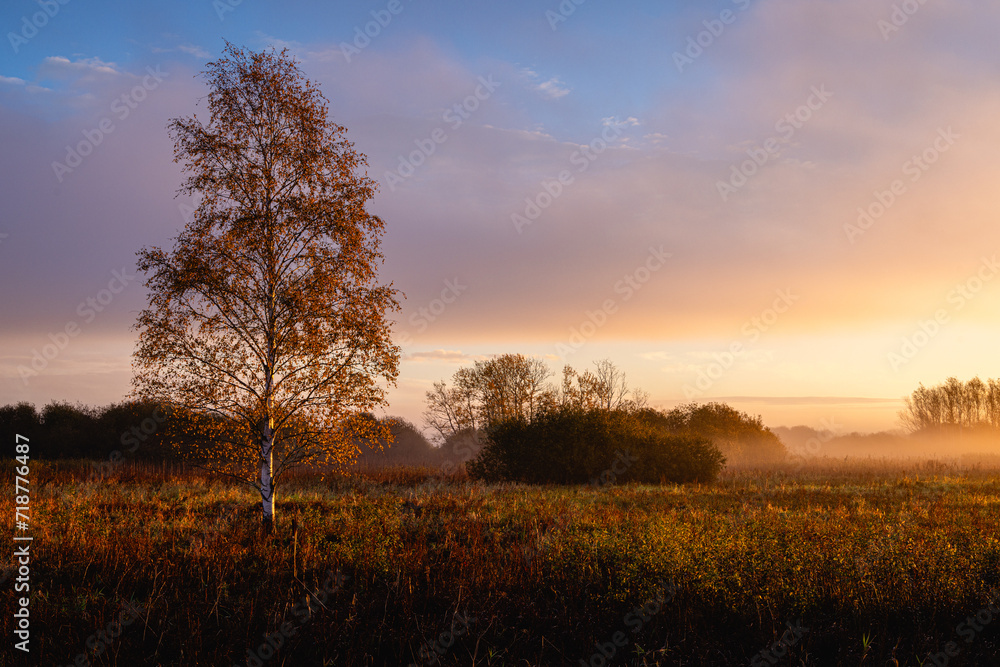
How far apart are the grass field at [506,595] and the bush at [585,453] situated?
16736 millimetres

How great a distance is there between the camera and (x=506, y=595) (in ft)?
22.9

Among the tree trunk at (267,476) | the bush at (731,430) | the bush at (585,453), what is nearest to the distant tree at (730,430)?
the bush at (731,430)

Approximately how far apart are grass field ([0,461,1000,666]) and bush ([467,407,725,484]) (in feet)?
54.9

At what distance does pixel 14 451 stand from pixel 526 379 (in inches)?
1359

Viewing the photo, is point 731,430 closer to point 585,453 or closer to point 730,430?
point 730,430

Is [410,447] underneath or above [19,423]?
underneath

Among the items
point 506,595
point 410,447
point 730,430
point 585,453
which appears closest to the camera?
point 506,595

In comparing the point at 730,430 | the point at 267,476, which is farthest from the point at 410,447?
the point at 267,476

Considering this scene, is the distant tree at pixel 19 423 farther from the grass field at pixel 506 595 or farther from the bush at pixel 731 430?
the bush at pixel 731 430

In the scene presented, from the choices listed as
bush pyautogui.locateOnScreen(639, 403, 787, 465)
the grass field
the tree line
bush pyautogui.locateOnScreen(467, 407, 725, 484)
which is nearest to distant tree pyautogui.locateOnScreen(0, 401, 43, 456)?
bush pyautogui.locateOnScreen(467, 407, 725, 484)

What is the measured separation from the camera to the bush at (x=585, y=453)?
28812mm

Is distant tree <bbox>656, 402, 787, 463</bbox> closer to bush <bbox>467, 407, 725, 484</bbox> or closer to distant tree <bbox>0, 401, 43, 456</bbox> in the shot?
bush <bbox>467, 407, 725, 484</bbox>

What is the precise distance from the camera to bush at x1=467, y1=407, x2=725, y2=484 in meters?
28.8

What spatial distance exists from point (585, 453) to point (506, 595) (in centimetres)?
2262
